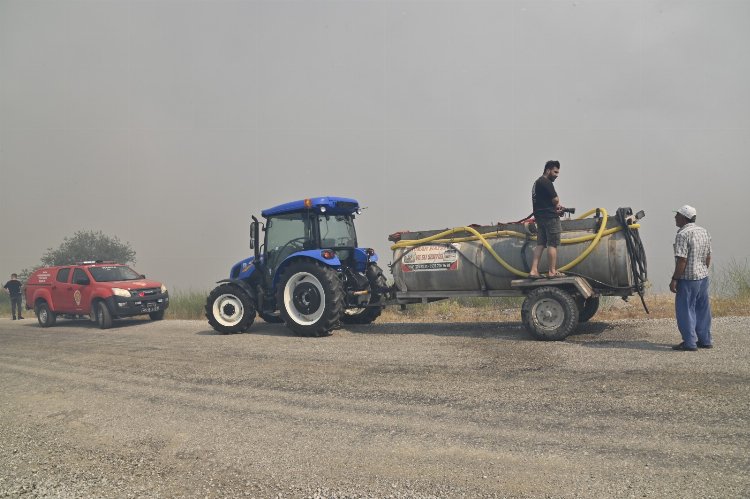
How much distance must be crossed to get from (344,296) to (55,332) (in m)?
8.97

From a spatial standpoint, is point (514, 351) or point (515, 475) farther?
point (514, 351)

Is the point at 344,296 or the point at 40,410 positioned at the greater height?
the point at 344,296

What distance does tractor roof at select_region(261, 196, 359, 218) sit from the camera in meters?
10.6

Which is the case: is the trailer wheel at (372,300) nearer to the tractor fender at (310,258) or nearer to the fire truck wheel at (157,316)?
the tractor fender at (310,258)

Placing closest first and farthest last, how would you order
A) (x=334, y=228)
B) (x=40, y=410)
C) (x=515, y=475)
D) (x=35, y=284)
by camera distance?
(x=515, y=475)
(x=40, y=410)
(x=334, y=228)
(x=35, y=284)

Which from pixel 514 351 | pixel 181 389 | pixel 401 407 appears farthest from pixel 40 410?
pixel 514 351

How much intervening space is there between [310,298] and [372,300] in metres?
1.35

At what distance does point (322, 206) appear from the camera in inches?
422

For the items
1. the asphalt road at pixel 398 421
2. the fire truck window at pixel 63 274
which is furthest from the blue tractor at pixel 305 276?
the fire truck window at pixel 63 274

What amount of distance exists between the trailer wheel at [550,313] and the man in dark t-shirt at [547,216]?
0.36m

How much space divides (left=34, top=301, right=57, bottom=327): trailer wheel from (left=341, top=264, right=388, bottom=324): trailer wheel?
1016 centimetres

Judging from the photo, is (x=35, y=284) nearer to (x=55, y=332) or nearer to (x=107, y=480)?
(x=55, y=332)

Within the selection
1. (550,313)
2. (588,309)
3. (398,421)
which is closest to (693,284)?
(550,313)

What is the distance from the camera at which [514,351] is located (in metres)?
7.48
